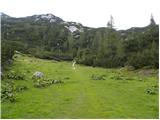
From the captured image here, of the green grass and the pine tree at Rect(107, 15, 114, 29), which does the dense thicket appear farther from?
the green grass

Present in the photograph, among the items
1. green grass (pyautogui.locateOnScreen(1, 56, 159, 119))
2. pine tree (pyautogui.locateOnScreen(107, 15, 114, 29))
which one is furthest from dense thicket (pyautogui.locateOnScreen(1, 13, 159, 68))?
green grass (pyautogui.locateOnScreen(1, 56, 159, 119))

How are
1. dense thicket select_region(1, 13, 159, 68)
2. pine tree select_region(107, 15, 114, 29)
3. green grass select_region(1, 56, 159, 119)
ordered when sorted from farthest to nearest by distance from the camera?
pine tree select_region(107, 15, 114, 29)
dense thicket select_region(1, 13, 159, 68)
green grass select_region(1, 56, 159, 119)

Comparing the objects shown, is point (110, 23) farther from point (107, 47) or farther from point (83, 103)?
point (83, 103)

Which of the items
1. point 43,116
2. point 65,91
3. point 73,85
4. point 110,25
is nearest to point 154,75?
point 73,85

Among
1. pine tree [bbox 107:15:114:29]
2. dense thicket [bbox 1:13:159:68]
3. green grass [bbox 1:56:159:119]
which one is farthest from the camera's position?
pine tree [bbox 107:15:114:29]

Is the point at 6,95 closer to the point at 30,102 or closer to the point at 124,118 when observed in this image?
the point at 30,102

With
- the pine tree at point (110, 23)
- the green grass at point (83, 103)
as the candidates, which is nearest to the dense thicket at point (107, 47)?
the pine tree at point (110, 23)

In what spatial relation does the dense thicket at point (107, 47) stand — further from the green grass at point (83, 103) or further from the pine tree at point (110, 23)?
the green grass at point (83, 103)

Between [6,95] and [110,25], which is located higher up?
[110,25]

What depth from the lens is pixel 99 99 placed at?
25.1 m

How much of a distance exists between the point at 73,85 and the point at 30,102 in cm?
896

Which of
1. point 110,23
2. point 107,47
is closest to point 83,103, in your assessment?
point 107,47

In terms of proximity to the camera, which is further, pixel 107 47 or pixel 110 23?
pixel 110 23

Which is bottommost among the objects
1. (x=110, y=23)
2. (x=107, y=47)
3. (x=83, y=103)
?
(x=83, y=103)
